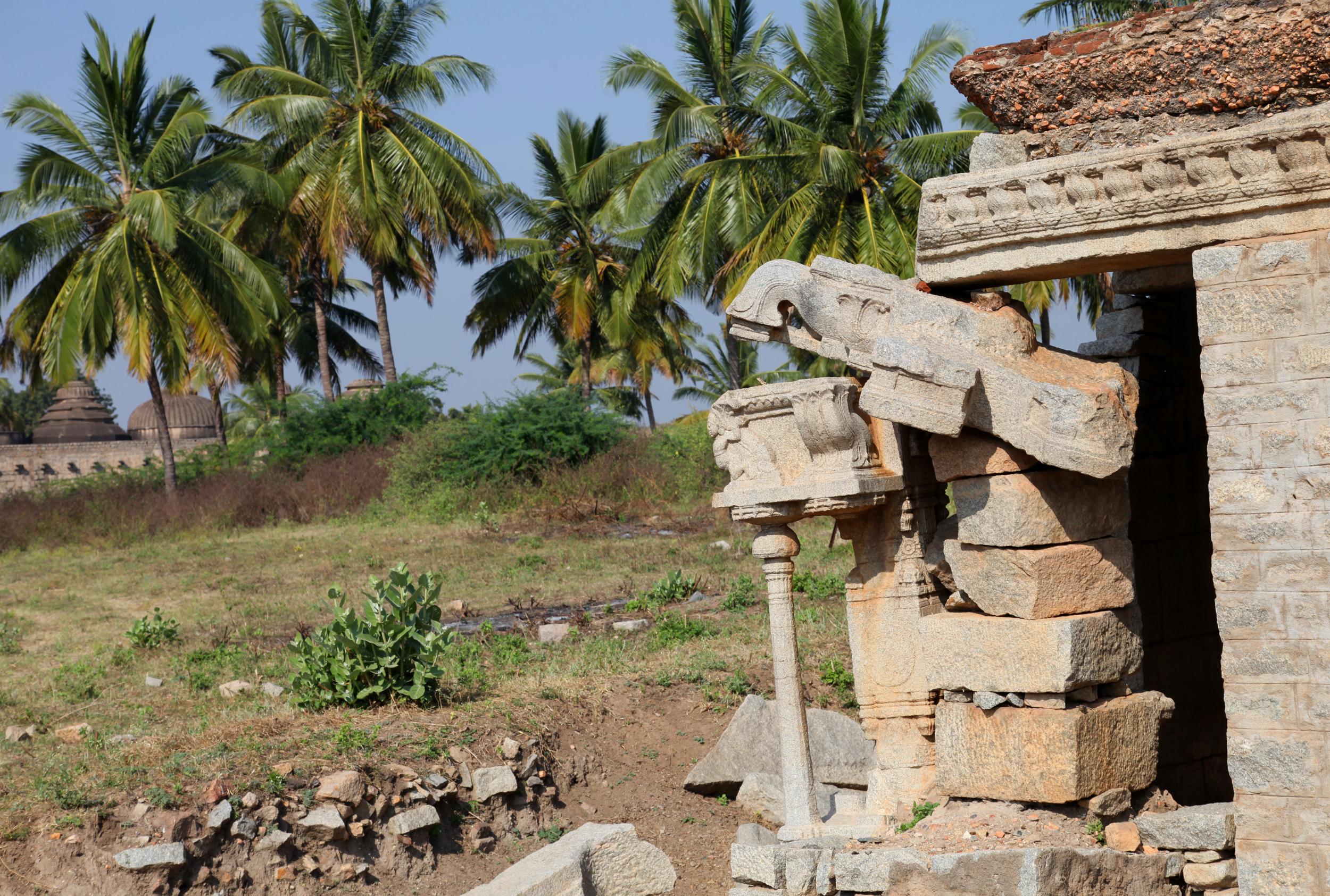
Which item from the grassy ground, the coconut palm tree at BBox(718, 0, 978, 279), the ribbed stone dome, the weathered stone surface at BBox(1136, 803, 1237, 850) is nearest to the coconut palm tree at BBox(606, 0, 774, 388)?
the coconut palm tree at BBox(718, 0, 978, 279)

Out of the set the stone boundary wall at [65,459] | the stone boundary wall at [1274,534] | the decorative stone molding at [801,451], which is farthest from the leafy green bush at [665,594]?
the stone boundary wall at [65,459]

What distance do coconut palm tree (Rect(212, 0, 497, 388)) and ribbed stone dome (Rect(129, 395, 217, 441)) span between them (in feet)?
74.8

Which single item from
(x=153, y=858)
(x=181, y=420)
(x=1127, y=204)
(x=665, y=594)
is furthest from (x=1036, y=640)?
(x=181, y=420)

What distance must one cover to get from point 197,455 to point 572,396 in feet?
29.6

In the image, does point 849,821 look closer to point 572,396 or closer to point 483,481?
point 483,481

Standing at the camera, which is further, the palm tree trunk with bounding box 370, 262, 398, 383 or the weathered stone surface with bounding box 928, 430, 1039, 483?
the palm tree trunk with bounding box 370, 262, 398, 383

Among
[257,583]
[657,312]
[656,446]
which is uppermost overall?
[657,312]

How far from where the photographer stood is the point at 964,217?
4539mm

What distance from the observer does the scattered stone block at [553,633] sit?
9.89m

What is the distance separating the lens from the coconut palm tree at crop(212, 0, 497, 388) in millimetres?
21969

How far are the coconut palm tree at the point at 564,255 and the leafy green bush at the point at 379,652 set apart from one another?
18529 mm

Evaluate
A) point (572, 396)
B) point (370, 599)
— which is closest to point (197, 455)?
point (572, 396)

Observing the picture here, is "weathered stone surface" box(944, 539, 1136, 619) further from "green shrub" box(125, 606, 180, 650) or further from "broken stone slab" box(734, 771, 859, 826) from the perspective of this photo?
"green shrub" box(125, 606, 180, 650)

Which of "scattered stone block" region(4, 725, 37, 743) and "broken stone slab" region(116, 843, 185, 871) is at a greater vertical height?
"scattered stone block" region(4, 725, 37, 743)
